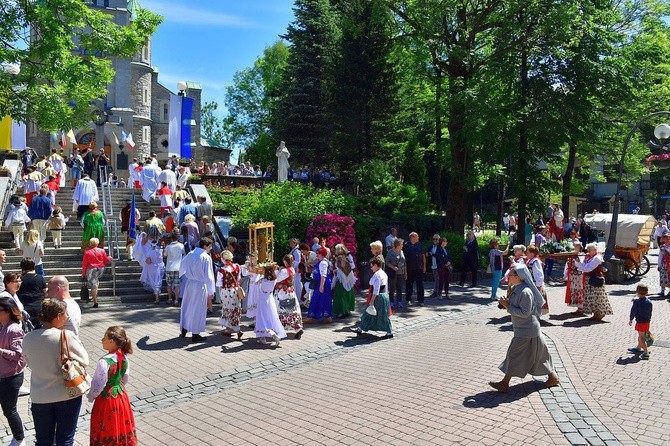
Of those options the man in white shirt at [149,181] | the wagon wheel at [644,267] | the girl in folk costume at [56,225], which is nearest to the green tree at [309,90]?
the man in white shirt at [149,181]

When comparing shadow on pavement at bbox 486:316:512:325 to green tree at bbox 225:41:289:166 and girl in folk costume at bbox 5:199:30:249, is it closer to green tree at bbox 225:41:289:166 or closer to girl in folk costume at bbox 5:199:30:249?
girl in folk costume at bbox 5:199:30:249

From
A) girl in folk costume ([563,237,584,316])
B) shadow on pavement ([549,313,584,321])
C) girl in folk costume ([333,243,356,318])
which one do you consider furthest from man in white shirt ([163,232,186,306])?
girl in folk costume ([563,237,584,316])

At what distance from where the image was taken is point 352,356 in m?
10.7

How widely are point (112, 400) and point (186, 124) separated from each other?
2343 centimetres

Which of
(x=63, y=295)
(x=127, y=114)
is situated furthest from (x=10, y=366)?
(x=127, y=114)

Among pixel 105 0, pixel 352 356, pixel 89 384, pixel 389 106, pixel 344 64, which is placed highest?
pixel 105 0

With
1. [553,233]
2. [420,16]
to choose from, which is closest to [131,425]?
[420,16]

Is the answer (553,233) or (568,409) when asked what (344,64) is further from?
(568,409)

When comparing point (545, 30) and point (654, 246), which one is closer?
point (545, 30)

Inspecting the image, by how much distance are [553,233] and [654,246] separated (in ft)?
43.7

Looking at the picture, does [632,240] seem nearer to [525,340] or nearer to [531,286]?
[531,286]

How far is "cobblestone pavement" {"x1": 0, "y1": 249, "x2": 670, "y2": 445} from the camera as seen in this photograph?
271 inches

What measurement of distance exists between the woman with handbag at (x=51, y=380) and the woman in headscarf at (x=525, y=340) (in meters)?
5.43

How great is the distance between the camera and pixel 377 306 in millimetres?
11977
